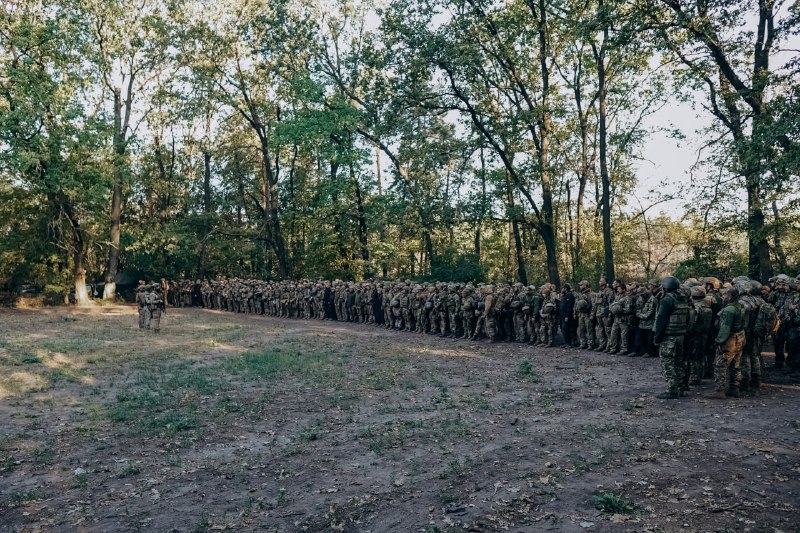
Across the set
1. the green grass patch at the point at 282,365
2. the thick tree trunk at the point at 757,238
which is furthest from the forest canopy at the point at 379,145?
the green grass patch at the point at 282,365

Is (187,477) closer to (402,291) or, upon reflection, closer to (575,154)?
(402,291)

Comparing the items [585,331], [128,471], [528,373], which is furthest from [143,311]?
[128,471]

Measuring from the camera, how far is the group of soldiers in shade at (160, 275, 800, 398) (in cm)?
996

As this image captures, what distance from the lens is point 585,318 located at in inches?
647

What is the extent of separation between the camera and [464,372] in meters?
13.4

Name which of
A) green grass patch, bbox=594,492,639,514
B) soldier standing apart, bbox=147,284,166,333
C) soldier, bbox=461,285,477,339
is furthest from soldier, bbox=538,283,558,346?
soldier standing apart, bbox=147,284,166,333

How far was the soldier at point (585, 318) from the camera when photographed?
53.4 ft

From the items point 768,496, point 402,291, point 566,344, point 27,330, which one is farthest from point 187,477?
point 27,330

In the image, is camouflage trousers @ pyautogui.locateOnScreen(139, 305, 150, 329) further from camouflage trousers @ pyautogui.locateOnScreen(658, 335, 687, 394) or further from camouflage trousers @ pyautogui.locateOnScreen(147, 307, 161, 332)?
camouflage trousers @ pyautogui.locateOnScreen(658, 335, 687, 394)

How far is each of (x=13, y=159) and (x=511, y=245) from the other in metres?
28.8

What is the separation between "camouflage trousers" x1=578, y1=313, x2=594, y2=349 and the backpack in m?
6.07

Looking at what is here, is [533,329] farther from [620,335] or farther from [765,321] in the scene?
[765,321]

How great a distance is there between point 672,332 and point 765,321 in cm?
181

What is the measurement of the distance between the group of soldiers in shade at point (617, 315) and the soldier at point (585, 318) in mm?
28
